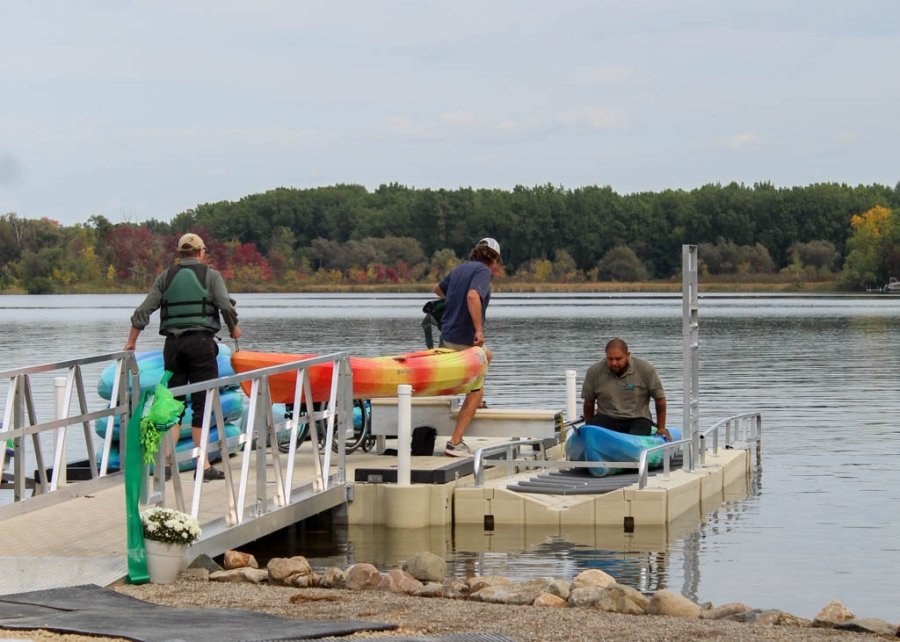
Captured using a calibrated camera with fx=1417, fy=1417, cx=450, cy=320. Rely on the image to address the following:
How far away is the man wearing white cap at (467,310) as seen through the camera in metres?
12.5

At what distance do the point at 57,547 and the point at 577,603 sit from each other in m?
3.28

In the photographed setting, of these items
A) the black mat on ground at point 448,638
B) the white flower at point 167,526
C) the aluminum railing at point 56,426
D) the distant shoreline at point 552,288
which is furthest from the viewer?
the distant shoreline at point 552,288

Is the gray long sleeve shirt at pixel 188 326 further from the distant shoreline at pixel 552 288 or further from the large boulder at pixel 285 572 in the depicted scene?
the distant shoreline at pixel 552 288

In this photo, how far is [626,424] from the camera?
505 inches

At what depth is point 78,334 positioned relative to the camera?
54188mm

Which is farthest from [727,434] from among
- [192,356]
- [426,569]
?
[426,569]

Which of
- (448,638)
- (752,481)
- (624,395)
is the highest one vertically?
(624,395)

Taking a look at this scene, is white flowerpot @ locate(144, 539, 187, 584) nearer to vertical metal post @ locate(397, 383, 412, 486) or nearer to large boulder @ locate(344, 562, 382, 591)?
large boulder @ locate(344, 562, 382, 591)

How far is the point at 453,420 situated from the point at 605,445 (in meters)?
1.43

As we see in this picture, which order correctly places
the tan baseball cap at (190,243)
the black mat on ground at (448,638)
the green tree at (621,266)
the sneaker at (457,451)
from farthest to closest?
the green tree at (621,266) → the sneaker at (457,451) → the tan baseball cap at (190,243) → the black mat on ground at (448,638)

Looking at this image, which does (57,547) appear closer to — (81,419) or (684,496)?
(81,419)

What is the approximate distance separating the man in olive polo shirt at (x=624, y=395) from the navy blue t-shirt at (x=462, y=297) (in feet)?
3.81

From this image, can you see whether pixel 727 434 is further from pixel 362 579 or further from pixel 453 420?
pixel 362 579

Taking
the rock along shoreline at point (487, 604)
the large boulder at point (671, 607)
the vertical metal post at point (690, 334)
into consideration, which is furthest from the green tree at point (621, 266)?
the large boulder at point (671, 607)
